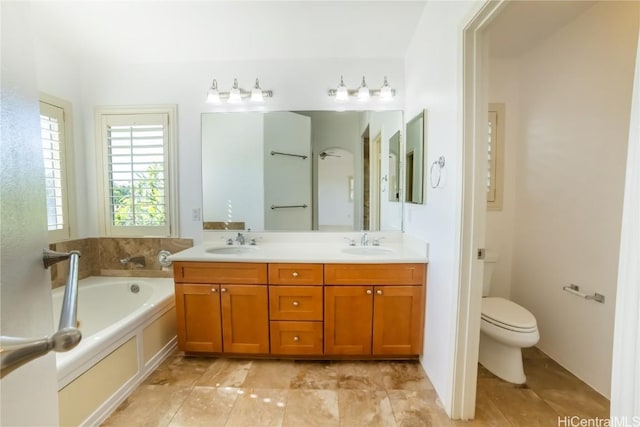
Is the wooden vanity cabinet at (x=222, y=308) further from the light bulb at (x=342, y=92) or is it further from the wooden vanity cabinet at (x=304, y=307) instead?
the light bulb at (x=342, y=92)

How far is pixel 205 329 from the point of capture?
200cm

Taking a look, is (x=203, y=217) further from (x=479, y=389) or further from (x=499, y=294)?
(x=499, y=294)

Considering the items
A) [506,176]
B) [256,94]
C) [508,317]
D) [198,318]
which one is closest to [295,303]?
[198,318]

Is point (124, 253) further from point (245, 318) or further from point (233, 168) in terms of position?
point (245, 318)

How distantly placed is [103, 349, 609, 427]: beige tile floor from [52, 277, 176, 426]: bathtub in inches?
4.3

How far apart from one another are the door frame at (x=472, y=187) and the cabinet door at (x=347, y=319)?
0.64 meters

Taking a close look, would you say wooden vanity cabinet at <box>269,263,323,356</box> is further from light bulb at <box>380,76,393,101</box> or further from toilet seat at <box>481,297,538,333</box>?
light bulb at <box>380,76,393,101</box>

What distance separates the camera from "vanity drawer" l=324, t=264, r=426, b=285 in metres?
1.91

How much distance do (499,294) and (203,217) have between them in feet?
9.22

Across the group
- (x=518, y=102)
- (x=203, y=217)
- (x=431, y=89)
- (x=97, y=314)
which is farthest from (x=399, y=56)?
(x=97, y=314)

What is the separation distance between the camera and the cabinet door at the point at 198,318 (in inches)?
77.9

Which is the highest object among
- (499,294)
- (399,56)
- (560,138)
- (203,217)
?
(399,56)

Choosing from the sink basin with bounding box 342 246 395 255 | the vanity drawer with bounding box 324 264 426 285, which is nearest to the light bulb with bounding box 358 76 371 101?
the sink basin with bounding box 342 246 395 255

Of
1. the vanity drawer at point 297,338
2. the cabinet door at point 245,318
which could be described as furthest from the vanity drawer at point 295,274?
the vanity drawer at point 297,338
